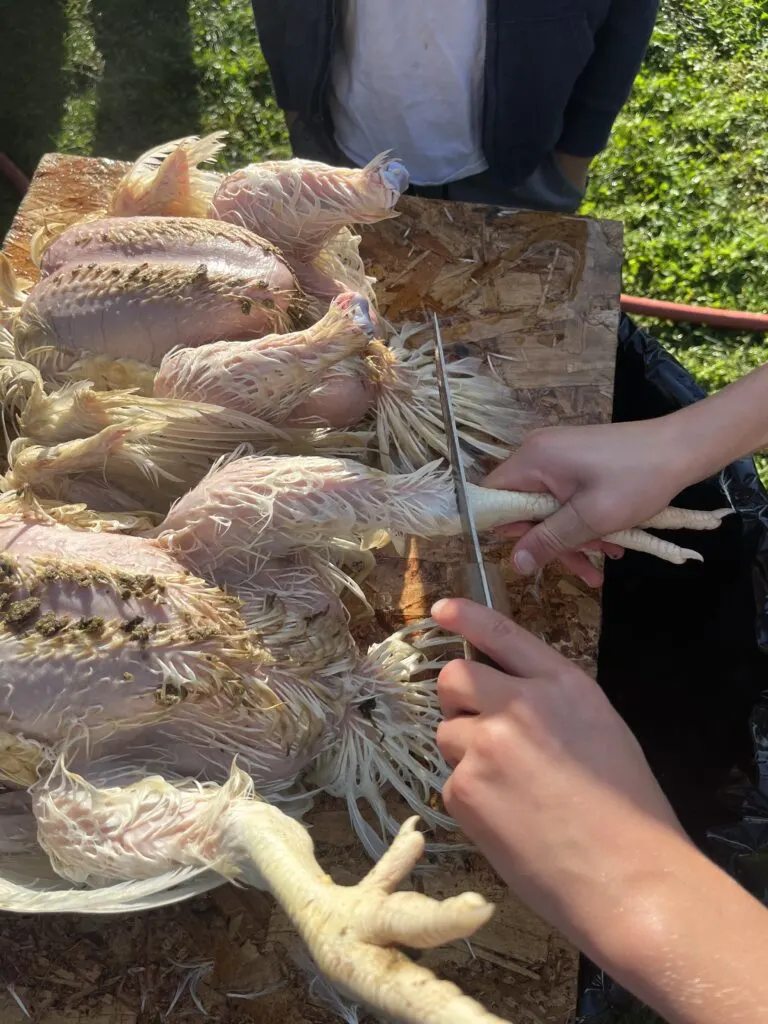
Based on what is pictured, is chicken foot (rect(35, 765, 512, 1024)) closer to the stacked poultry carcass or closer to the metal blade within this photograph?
the stacked poultry carcass

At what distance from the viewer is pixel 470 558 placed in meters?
1.10

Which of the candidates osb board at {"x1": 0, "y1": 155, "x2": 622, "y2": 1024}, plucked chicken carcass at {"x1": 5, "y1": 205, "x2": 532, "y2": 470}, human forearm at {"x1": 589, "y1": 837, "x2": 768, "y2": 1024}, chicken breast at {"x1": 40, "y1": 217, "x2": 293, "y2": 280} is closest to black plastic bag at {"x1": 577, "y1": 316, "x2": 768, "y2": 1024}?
osb board at {"x1": 0, "y1": 155, "x2": 622, "y2": 1024}

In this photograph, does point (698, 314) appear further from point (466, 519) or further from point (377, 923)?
point (377, 923)

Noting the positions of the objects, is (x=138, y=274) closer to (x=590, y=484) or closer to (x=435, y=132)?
(x=590, y=484)

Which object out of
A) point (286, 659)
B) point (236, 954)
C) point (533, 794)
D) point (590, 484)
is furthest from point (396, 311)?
point (236, 954)

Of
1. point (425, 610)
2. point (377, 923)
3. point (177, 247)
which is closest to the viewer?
point (377, 923)

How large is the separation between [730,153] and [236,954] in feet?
7.81

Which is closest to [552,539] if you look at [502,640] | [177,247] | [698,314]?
[502,640]

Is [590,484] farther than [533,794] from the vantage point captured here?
Yes

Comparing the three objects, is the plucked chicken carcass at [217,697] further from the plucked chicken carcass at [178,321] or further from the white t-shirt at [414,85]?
the white t-shirt at [414,85]

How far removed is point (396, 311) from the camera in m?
1.43

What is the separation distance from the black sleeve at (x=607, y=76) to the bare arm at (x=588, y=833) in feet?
3.71

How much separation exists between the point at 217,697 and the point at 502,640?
0.33m

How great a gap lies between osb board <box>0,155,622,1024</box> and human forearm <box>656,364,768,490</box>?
0.27m
